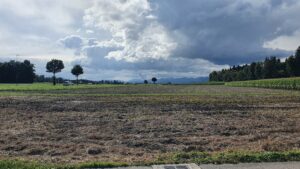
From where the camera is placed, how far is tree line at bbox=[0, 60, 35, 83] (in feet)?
532

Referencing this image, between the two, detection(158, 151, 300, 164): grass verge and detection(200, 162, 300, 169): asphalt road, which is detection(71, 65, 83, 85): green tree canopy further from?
detection(200, 162, 300, 169): asphalt road

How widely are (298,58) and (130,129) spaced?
4517 inches

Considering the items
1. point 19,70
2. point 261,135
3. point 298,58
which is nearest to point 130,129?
point 261,135

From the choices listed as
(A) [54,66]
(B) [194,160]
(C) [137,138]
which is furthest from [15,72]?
(B) [194,160]

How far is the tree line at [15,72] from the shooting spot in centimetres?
16204

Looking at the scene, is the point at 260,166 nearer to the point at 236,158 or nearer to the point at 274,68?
the point at 236,158

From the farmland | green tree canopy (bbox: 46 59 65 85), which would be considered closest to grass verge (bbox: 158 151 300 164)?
the farmland

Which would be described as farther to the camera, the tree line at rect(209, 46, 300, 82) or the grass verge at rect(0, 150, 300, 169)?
the tree line at rect(209, 46, 300, 82)

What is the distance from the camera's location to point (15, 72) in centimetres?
16412

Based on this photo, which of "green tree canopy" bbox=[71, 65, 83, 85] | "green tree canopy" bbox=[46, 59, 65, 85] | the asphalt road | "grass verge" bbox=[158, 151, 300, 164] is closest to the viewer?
the asphalt road

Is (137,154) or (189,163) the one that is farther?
(137,154)

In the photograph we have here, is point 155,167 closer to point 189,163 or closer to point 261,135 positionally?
point 189,163

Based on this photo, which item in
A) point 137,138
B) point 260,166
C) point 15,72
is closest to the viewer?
point 260,166

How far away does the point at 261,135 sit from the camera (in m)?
14.2
